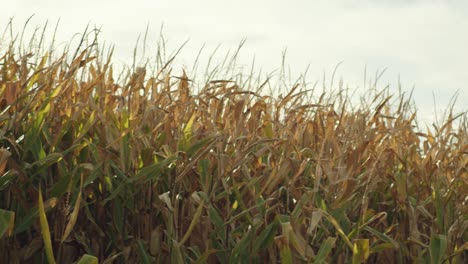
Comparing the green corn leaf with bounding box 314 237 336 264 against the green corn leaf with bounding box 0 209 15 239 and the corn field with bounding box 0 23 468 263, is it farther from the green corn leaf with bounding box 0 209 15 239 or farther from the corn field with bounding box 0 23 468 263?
the green corn leaf with bounding box 0 209 15 239

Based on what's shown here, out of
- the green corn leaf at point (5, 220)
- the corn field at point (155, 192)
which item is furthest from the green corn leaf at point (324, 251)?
the green corn leaf at point (5, 220)

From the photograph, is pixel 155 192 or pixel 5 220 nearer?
pixel 5 220

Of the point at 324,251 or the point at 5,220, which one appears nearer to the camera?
the point at 5,220

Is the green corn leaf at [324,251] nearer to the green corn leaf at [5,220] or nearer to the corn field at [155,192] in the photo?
the corn field at [155,192]

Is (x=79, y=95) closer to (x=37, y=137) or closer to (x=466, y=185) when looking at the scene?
(x=37, y=137)

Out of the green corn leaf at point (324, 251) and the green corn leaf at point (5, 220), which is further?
the green corn leaf at point (324, 251)

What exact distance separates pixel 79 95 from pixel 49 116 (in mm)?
258

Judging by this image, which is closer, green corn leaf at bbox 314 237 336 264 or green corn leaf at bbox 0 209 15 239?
green corn leaf at bbox 0 209 15 239

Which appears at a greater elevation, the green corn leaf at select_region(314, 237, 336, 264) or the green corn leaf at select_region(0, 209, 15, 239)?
the green corn leaf at select_region(0, 209, 15, 239)

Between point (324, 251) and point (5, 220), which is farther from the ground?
point (5, 220)

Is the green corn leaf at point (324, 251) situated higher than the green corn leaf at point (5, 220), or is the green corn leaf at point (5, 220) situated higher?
the green corn leaf at point (5, 220)

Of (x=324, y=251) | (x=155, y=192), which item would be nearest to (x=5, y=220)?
(x=155, y=192)

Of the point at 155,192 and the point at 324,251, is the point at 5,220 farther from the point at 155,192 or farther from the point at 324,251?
the point at 324,251

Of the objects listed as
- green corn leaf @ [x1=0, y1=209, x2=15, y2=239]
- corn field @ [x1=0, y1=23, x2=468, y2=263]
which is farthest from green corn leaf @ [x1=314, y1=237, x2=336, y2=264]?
green corn leaf @ [x1=0, y1=209, x2=15, y2=239]
